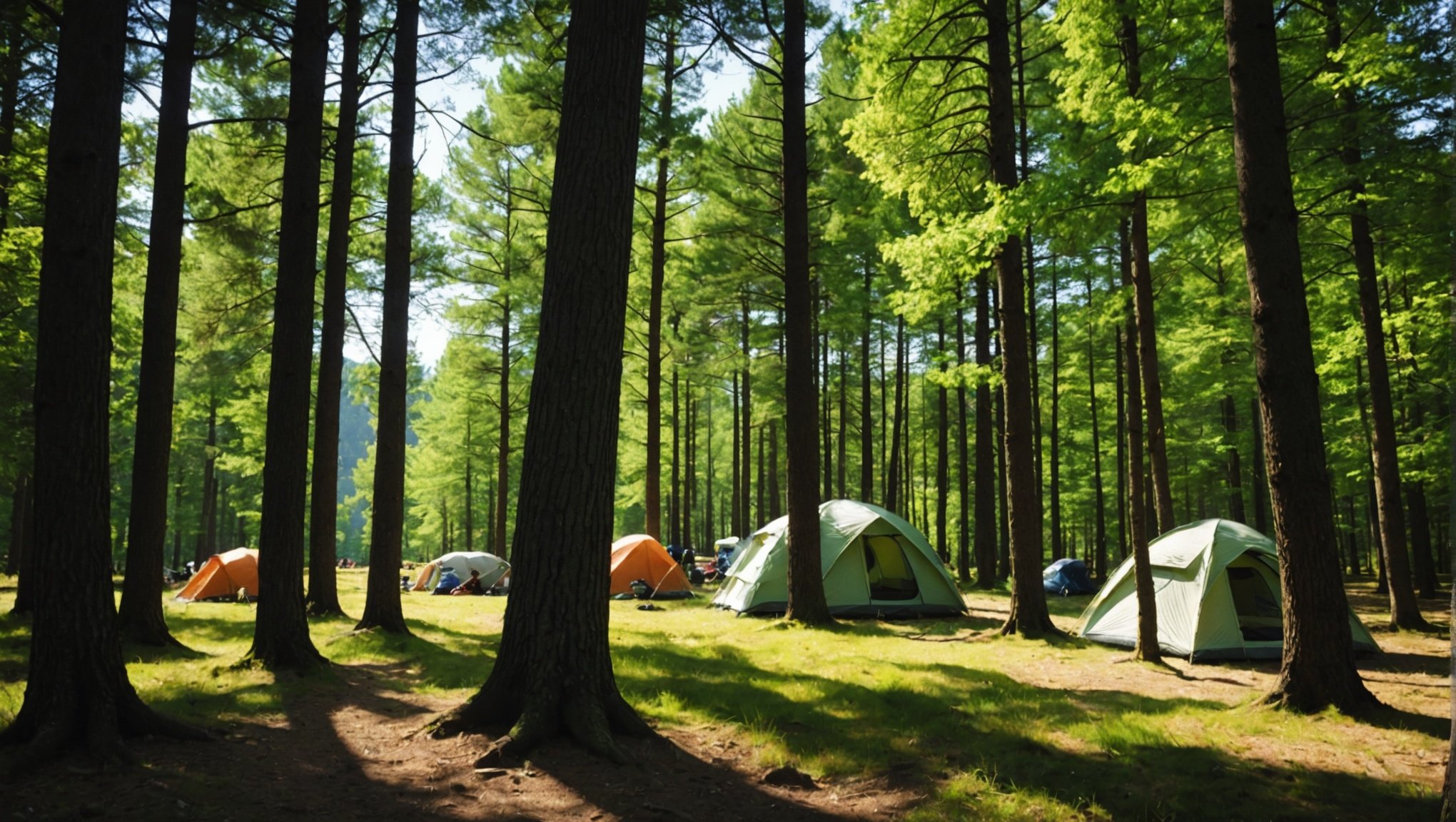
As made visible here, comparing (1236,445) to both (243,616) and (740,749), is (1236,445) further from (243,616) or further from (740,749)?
(243,616)

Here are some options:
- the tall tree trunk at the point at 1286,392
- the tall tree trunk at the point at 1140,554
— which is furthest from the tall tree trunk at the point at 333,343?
the tall tree trunk at the point at 1140,554

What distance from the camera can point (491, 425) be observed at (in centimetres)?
3009

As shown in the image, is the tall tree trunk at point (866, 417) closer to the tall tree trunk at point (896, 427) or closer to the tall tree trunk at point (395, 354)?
the tall tree trunk at point (896, 427)

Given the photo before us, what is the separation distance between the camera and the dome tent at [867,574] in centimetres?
1267

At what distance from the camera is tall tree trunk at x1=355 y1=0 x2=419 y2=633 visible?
9680mm

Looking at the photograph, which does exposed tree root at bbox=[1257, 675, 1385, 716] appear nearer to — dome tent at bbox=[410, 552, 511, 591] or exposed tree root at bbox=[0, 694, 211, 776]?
exposed tree root at bbox=[0, 694, 211, 776]

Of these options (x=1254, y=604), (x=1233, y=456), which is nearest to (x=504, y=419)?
(x=1254, y=604)

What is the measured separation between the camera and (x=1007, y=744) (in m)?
5.04

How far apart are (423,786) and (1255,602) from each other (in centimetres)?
1027

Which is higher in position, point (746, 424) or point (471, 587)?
point (746, 424)

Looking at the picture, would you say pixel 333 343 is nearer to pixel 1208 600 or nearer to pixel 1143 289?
pixel 1143 289

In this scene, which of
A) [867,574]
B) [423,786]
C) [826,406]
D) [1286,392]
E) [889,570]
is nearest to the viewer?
[423,786]

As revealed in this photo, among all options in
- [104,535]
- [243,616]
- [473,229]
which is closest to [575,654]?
[104,535]

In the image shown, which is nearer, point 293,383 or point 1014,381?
point 293,383
